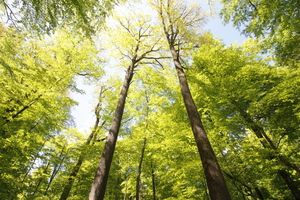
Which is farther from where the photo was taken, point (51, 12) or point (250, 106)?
point (250, 106)

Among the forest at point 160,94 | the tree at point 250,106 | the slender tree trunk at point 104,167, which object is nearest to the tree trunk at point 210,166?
the forest at point 160,94

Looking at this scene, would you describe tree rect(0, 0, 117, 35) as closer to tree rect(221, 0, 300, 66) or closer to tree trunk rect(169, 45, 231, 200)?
tree trunk rect(169, 45, 231, 200)

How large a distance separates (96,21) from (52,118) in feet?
13.8

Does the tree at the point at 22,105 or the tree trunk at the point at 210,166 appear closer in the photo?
the tree trunk at the point at 210,166

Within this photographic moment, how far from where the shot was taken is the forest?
14.4 feet

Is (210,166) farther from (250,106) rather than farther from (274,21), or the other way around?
(274,21)

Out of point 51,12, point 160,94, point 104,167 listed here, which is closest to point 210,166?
point 104,167

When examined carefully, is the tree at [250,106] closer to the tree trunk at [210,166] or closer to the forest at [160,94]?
the forest at [160,94]

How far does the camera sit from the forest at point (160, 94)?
14.4 ft

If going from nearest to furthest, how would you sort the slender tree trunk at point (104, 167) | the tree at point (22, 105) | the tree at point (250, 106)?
the slender tree trunk at point (104, 167)
the tree at point (22, 105)
the tree at point (250, 106)

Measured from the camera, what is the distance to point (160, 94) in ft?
36.2

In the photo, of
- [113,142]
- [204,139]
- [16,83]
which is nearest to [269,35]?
[204,139]

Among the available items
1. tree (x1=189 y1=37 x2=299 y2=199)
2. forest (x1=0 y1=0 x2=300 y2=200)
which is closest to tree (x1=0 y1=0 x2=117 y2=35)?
forest (x1=0 y1=0 x2=300 y2=200)

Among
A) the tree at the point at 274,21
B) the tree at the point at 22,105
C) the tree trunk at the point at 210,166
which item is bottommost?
the tree trunk at the point at 210,166
